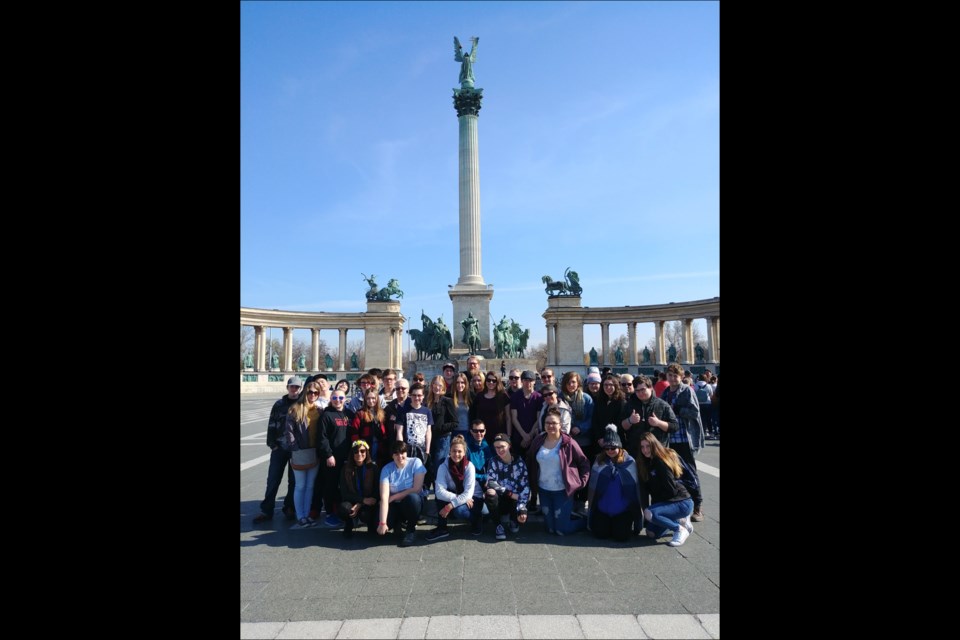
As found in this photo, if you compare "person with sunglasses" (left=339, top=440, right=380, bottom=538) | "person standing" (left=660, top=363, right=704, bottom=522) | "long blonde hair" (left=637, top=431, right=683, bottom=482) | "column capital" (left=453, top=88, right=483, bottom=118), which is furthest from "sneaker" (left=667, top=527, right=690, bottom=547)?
"column capital" (left=453, top=88, right=483, bottom=118)

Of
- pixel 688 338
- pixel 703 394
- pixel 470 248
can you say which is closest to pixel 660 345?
pixel 688 338

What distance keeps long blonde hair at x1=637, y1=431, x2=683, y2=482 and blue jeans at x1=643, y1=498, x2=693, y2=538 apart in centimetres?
40

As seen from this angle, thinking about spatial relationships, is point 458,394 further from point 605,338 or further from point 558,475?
point 605,338

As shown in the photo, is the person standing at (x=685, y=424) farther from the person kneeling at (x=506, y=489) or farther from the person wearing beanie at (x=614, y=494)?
the person kneeling at (x=506, y=489)

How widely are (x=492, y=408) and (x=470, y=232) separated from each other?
41.3 m

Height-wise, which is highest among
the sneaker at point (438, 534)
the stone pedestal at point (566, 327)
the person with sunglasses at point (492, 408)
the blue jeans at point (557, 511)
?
the stone pedestal at point (566, 327)

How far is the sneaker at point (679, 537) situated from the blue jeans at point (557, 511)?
47.9 inches

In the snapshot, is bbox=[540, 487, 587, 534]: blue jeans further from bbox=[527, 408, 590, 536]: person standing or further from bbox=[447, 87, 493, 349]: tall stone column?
bbox=[447, 87, 493, 349]: tall stone column

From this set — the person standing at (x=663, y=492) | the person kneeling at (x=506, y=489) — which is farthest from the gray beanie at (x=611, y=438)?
the person kneeling at (x=506, y=489)

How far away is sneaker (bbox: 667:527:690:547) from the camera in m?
6.96

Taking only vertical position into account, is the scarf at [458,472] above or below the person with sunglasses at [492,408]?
below

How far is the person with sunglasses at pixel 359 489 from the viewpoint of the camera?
7.39 meters
